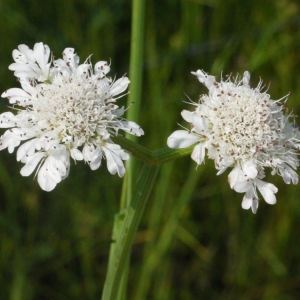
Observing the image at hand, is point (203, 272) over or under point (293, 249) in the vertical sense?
under

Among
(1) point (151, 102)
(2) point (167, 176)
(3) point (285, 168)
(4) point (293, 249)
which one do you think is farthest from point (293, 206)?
(3) point (285, 168)

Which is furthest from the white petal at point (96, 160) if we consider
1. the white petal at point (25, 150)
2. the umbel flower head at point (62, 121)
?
the white petal at point (25, 150)

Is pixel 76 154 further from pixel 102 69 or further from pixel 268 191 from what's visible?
pixel 268 191

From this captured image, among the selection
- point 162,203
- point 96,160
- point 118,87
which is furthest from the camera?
point 162,203

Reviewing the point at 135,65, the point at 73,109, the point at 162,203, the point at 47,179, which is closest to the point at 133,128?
the point at 73,109

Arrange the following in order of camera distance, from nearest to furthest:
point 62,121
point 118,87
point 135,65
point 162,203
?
point 62,121
point 118,87
point 135,65
point 162,203

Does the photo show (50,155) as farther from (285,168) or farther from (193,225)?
(193,225)
